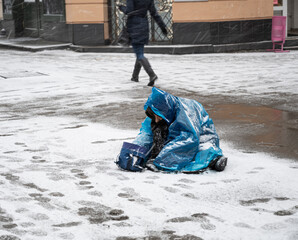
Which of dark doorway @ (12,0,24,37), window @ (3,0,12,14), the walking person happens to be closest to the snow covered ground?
the walking person

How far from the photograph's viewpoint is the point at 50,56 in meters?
14.1

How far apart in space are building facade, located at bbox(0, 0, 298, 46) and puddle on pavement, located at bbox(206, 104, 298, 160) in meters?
7.88

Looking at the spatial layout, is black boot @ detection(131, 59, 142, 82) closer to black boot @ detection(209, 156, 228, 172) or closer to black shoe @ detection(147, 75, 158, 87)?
black shoe @ detection(147, 75, 158, 87)

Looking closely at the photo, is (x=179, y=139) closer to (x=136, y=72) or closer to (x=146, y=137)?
(x=146, y=137)

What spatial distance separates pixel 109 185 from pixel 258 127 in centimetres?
252

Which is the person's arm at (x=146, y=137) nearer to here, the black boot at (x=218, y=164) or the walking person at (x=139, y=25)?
the black boot at (x=218, y=164)

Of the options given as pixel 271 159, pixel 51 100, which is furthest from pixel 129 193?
pixel 51 100

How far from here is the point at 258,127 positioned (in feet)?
19.4

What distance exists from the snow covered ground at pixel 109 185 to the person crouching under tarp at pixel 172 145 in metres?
0.10

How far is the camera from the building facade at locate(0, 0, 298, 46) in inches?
575

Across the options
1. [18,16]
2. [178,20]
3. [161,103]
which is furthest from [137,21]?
[18,16]

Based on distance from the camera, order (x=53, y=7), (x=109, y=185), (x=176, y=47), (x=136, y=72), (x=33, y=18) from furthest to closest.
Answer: (x=33, y=18), (x=53, y=7), (x=176, y=47), (x=136, y=72), (x=109, y=185)

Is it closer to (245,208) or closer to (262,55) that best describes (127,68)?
(262,55)

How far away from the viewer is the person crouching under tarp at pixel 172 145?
4.26 m
